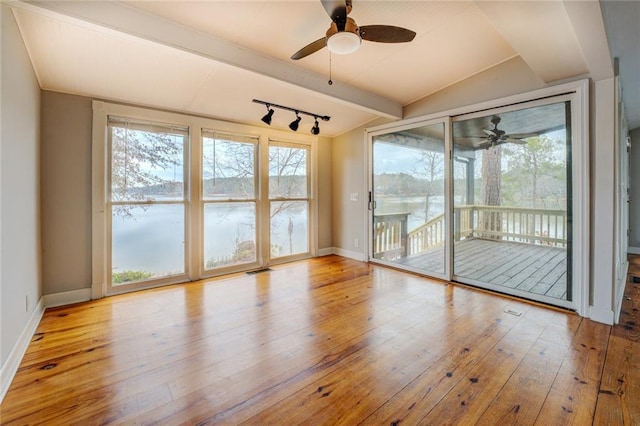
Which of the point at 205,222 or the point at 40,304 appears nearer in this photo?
the point at 40,304

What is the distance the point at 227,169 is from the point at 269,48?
202cm

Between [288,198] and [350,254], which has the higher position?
[288,198]

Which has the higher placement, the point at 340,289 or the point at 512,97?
the point at 512,97

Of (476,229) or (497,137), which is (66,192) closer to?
(476,229)

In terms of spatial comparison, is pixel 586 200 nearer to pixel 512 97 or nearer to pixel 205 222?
pixel 512 97

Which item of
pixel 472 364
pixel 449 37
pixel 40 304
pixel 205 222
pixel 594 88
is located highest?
pixel 449 37

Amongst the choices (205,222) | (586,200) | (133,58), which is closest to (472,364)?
(586,200)

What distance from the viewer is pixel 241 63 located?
2.70 metres

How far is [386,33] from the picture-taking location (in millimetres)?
2070

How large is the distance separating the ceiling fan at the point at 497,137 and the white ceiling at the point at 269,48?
1.99 feet

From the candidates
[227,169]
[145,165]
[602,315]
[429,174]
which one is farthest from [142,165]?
[602,315]

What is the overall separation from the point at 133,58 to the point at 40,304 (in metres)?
2.59

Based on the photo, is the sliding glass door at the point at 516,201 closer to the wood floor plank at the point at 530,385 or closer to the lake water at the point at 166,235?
the wood floor plank at the point at 530,385

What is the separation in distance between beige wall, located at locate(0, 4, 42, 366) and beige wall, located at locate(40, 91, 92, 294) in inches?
11.7
